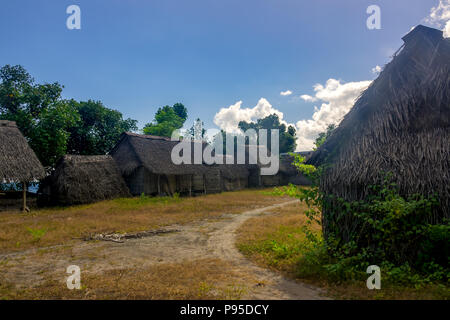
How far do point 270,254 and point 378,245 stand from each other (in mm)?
2280

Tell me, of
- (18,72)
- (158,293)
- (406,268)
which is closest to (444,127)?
(406,268)

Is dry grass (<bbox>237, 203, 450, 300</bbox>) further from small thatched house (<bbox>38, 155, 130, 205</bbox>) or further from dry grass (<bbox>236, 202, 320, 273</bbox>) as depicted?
small thatched house (<bbox>38, 155, 130, 205</bbox>)

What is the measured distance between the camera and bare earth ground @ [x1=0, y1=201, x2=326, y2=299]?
442 centimetres

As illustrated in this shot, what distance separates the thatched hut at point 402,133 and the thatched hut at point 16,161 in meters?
14.3

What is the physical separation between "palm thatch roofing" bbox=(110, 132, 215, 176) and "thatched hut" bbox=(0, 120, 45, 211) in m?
6.40

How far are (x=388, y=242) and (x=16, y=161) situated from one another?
16.5 m

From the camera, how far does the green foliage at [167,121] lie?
3712 cm

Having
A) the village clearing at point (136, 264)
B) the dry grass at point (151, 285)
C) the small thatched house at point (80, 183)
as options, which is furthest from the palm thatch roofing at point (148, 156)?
the dry grass at point (151, 285)

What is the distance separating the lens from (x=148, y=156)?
21.5 metres

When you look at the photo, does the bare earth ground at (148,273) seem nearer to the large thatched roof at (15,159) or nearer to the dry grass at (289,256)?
the dry grass at (289,256)

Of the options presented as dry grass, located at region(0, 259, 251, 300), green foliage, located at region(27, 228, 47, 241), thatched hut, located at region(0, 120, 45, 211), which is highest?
thatched hut, located at region(0, 120, 45, 211)

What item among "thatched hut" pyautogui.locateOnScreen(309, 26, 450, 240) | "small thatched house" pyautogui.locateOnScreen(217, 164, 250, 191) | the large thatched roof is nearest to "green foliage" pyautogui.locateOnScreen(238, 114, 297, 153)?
"small thatched house" pyautogui.locateOnScreen(217, 164, 250, 191)

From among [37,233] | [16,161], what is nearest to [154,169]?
[16,161]
